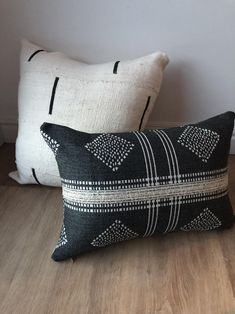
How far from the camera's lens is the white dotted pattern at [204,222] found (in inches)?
39.0

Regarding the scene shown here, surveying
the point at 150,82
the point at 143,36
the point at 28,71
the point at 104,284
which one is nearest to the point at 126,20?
Result: the point at 143,36

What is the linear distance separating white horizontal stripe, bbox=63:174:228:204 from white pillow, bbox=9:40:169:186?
0.92 feet

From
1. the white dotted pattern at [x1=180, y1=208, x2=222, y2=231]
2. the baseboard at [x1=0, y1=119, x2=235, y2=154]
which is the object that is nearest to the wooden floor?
the white dotted pattern at [x1=180, y1=208, x2=222, y2=231]

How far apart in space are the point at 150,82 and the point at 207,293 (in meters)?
0.62

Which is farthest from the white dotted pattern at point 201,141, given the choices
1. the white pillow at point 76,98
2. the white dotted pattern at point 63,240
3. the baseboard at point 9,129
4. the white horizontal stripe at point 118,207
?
the baseboard at point 9,129

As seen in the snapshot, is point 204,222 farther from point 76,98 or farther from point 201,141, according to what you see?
point 76,98

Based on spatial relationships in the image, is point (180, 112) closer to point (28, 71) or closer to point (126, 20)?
point (126, 20)

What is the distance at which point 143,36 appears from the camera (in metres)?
1.28

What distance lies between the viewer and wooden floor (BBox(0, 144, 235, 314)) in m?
0.86

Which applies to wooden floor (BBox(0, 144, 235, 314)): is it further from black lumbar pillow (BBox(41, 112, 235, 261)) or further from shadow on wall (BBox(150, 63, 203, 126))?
shadow on wall (BBox(150, 63, 203, 126))

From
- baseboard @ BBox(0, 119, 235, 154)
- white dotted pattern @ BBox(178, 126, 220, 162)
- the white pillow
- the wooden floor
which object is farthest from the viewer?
baseboard @ BBox(0, 119, 235, 154)

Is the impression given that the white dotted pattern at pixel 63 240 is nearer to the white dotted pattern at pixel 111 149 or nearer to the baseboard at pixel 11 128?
the white dotted pattern at pixel 111 149

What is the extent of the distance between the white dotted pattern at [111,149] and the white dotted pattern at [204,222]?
25 centimetres

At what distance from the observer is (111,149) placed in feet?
3.07
